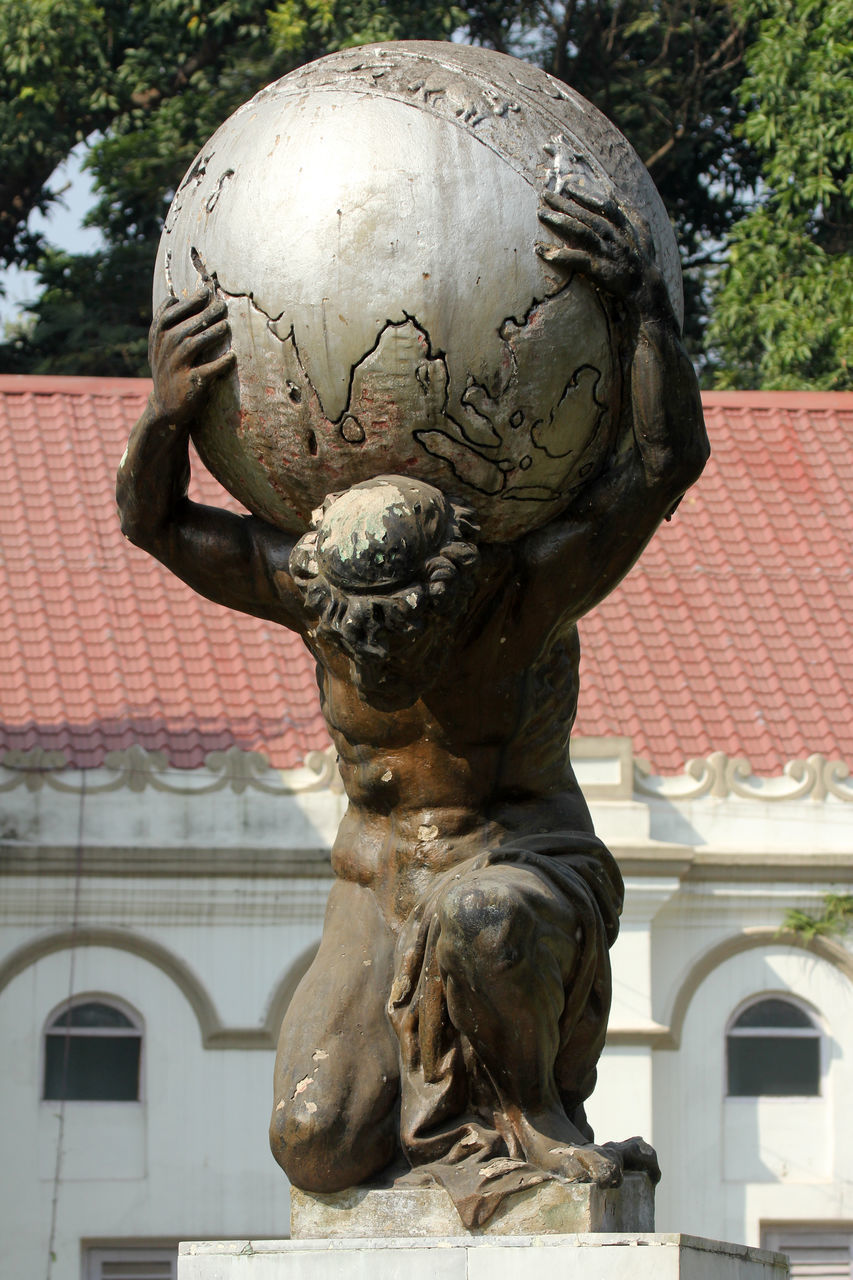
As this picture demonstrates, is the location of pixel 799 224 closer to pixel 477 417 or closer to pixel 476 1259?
pixel 477 417

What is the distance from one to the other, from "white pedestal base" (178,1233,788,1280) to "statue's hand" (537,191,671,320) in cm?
182

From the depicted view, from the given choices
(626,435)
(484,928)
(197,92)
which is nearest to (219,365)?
(626,435)

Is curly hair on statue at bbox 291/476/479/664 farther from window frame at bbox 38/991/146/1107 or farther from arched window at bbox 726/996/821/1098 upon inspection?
arched window at bbox 726/996/821/1098

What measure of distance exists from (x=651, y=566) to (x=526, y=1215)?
14.0 meters

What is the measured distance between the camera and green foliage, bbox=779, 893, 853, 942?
16.3m

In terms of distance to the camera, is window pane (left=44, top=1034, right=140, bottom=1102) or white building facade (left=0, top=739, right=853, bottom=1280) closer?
white building facade (left=0, top=739, right=853, bottom=1280)

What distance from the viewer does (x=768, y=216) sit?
20469 mm

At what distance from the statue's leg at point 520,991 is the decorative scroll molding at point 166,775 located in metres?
11.2

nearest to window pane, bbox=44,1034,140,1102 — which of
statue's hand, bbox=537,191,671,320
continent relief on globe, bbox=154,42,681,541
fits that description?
continent relief on globe, bbox=154,42,681,541

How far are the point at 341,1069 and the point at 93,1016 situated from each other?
1178cm

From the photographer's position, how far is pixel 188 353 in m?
4.61

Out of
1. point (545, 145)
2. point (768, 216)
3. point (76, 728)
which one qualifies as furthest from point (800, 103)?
point (545, 145)

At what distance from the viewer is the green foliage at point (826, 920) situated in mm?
16344

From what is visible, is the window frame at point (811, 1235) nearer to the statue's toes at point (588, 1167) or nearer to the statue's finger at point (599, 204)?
the statue's toes at point (588, 1167)
